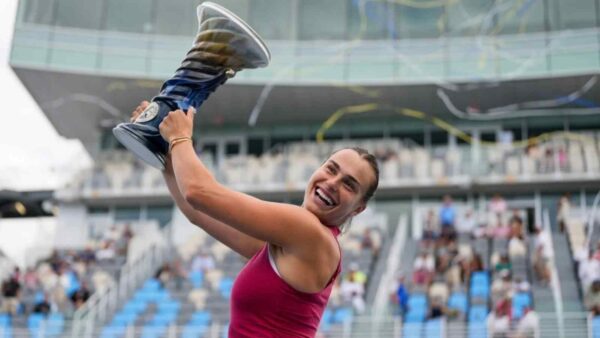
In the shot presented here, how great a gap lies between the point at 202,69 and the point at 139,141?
1.01ft

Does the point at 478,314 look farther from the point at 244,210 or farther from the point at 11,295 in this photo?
the point at 244,210

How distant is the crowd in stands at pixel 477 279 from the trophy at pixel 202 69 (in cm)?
1205

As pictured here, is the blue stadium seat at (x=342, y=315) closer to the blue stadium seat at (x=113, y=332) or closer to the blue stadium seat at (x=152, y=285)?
the blue stadium seat at (x=113, y=332)

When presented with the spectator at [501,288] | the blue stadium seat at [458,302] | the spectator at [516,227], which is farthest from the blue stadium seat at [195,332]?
the spectator at [516,227]

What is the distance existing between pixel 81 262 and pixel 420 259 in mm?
8183

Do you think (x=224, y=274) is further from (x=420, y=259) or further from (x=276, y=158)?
(x=276, y=158)

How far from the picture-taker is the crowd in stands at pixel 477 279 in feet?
50.8

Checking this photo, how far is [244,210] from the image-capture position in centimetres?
285

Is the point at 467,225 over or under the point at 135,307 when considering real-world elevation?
over

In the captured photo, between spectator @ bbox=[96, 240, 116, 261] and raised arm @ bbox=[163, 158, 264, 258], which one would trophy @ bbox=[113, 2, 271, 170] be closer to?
raised arm @ bbox=[163, 158, 264, 258]

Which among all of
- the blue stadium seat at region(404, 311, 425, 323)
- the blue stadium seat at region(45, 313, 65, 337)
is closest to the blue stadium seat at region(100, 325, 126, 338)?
the blue stadium seat at region(45, 313, 65, 337)

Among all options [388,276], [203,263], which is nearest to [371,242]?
[388,276]

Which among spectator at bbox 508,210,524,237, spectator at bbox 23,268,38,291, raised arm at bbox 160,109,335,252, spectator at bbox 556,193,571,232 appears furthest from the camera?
spectator at bbox 556,193,571,232

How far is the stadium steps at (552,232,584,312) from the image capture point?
696 inches
